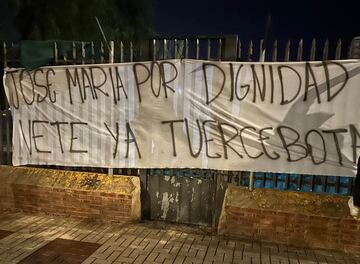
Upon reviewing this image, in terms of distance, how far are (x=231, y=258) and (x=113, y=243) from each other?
1622 mm

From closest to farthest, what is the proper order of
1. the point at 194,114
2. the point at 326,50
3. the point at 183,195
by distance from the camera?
the point at 326,50 < the point at 194,114 < the point at 183,195

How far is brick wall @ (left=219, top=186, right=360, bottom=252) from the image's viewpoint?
454 cm

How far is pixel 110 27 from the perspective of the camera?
18.9 m

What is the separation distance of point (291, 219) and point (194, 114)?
78.2 inches

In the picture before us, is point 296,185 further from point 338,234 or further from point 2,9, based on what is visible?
point 2,9

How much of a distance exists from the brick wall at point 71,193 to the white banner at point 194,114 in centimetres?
32

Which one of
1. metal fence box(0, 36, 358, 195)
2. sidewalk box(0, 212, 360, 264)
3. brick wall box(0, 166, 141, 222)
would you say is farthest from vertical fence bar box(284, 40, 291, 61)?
brick wall box(0, 166, 141, 222)

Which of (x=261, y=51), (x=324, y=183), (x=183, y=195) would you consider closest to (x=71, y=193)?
(x=183, y=195)

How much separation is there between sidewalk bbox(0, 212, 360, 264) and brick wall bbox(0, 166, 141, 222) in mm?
231

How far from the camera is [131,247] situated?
455 cm

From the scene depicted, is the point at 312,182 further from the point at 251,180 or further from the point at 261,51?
the point at 261,51

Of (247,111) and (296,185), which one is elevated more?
(247,111)

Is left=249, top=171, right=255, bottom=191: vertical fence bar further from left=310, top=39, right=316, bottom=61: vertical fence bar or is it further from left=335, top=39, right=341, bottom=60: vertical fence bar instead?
left=335, top=39, right=341, bottom=60: vertical fence bar

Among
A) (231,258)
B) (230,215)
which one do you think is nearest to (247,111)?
(230,215)
